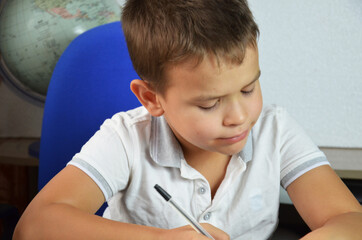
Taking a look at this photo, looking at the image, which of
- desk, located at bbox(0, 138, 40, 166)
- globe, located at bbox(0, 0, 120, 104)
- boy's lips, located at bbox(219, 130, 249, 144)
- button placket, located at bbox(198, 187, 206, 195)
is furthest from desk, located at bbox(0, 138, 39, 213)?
boy's lips, located at bbox(219, 130, 249, 144)

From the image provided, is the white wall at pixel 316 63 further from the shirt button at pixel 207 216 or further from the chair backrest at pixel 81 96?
the shirt button at pixel 207 216

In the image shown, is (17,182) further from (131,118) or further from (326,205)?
(326,205)

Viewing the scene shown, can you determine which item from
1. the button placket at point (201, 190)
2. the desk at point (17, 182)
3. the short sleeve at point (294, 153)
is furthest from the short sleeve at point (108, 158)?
the desk at point (17, 182)

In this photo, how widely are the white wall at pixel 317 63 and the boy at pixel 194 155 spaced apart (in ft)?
1.37

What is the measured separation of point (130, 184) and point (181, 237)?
0.81ft

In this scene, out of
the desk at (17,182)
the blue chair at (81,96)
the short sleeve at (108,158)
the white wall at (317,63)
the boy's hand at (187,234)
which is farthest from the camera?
the desk at (17,182)

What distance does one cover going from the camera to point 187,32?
73 cm

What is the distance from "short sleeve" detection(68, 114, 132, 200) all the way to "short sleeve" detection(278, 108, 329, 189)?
289mm

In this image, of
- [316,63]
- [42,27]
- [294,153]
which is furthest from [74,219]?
[316,63]

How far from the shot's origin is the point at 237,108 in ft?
2.42

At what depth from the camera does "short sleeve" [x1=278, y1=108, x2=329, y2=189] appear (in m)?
0.86

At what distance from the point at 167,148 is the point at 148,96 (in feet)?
0.35

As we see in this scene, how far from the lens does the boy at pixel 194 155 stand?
729mm

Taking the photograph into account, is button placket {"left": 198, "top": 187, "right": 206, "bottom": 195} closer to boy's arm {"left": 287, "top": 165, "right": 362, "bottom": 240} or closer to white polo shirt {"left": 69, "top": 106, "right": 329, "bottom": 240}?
white polo shirt {"left": 69, "top": 106, "right": 329, "bottom": 240}
